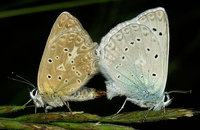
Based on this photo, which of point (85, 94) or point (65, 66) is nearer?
point (85, 94)

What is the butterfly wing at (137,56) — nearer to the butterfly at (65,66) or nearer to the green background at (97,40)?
the butterfly at (65,66)

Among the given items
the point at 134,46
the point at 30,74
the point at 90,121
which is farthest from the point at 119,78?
the point at 30,74

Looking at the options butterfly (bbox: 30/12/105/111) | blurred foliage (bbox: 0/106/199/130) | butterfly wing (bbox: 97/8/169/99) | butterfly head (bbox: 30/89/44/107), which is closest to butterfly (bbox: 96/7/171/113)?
butterfly wing (bbox: 97/8/169/99)

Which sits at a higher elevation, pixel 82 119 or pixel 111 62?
pixel 111 62

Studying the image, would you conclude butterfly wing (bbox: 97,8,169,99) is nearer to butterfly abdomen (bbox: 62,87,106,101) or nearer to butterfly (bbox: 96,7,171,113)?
butterfly (bbox: 96,7,171,113)

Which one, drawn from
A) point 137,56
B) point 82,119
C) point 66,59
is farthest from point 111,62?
point 82,119

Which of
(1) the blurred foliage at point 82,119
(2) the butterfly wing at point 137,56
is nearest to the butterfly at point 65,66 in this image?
(2) the butterfly wing at point 137,56

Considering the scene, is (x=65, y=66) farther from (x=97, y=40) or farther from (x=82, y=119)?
(x=97, y=40)
